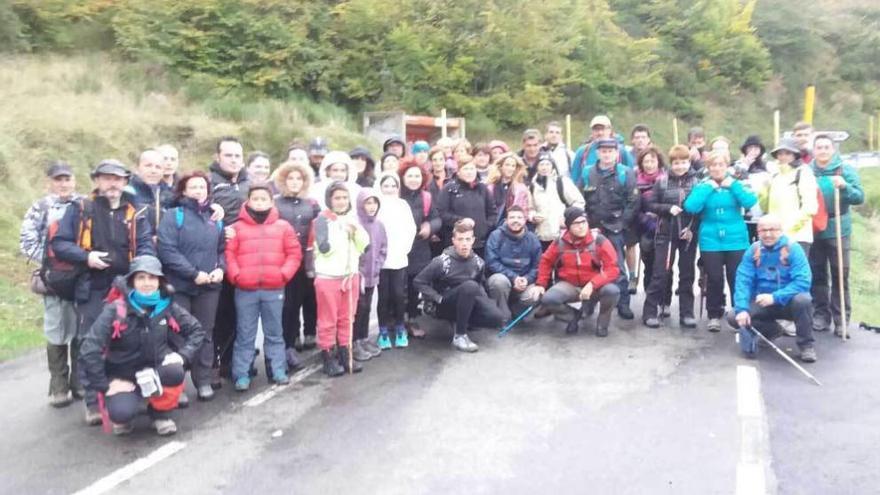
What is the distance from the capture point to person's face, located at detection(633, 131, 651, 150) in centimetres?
990

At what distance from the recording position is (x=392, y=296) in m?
7.80

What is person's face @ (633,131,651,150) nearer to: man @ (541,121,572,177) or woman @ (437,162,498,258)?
man @ (541,121,572,177)

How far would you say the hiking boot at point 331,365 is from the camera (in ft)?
23.0

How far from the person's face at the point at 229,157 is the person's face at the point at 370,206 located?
1.25m

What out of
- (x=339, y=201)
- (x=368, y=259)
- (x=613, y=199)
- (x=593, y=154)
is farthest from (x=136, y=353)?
(x=593, y=154)

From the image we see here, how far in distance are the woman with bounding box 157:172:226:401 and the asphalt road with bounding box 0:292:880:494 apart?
1.38ft

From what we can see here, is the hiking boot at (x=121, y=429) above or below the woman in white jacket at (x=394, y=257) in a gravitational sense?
below

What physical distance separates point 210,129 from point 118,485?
14.5 metres

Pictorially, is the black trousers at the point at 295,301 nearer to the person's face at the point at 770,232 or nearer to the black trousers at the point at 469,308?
the black trousers at the point at 469,308

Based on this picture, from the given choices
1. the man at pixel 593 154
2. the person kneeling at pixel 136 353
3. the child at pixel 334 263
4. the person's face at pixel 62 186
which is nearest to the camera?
the person kneeling at pixel 136 353

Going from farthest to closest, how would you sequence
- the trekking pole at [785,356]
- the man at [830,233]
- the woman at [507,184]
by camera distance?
the woman at [507,184]
the man at [830,233]
the trekking pole at [785,356]

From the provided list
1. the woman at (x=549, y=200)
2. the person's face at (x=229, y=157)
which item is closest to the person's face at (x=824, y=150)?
the woman at (x=549, y=200)

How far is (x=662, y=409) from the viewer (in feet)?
19.8

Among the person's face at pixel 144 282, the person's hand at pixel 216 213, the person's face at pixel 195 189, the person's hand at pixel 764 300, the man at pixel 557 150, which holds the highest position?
the man at pixel 557 150
